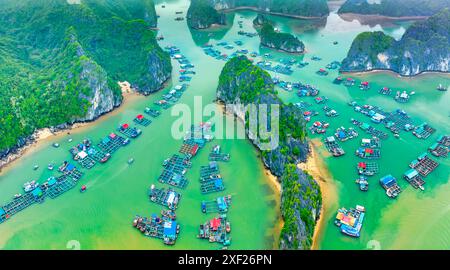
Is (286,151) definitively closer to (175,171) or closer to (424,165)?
(175,171)

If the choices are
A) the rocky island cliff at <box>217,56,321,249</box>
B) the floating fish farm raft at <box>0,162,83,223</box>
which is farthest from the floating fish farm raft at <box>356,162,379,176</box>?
the floating fish farm raft at <box>0,162,83,223</box>

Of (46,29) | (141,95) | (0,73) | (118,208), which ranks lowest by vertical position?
(118,208)

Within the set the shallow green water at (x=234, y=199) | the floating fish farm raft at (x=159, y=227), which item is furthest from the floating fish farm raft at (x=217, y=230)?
the floating fish farm raft at (x=159, y=227)

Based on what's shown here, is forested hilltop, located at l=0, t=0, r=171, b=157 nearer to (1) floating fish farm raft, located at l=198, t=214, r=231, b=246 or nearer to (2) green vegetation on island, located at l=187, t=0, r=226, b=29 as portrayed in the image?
(2) green vegetation on island, located at l=187, t=0, r=226, b=29

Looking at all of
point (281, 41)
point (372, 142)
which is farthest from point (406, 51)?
point (372, 142)

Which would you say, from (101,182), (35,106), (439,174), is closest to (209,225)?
(101,182)

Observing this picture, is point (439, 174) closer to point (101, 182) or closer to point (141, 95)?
point (101, 182)

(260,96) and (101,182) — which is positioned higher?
(260,96)
